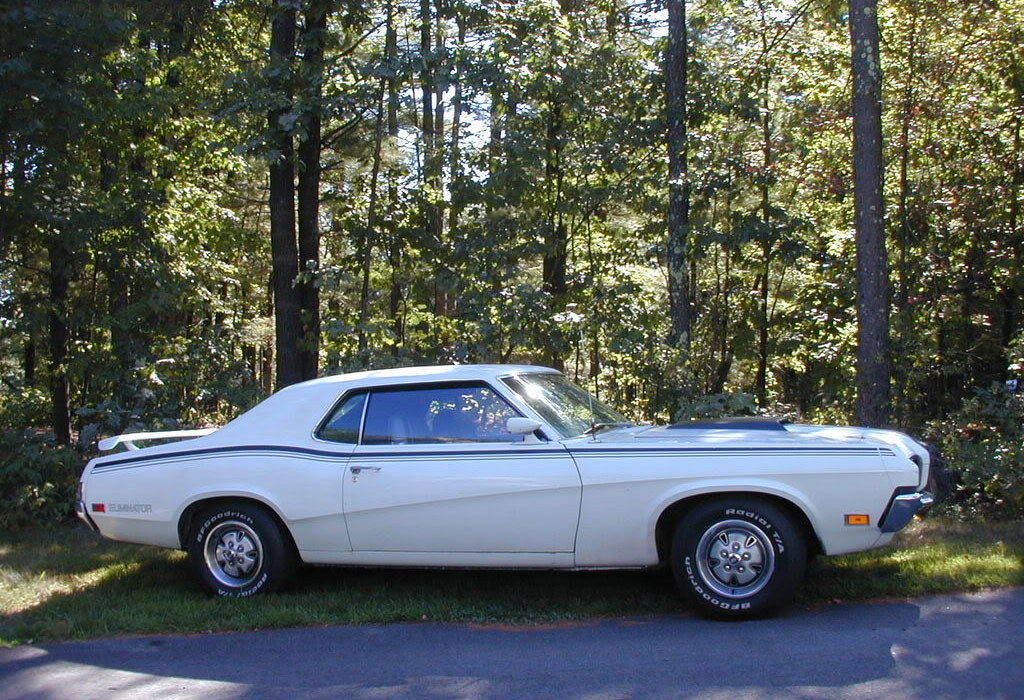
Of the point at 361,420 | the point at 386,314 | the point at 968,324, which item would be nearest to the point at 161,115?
the point at 386,314

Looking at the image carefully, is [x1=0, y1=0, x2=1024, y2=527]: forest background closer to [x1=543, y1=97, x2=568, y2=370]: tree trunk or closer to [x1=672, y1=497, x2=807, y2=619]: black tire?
[x1=543, y1=97, x2=568, y2=370]: tree trunk

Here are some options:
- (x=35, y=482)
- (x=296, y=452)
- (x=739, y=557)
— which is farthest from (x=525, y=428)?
(x=35, y=482)

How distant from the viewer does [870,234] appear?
1080cm

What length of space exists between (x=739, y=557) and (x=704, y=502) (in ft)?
1.28

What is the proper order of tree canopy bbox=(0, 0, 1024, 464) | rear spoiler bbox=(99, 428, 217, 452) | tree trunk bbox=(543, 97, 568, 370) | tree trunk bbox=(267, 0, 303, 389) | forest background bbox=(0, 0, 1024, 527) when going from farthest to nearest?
tree trunk bbox=(267, 0, 303, 389)
tree trunk bbox=(543, 97, 568, 370)
tree canopy bbox=(0, 0, 1024, 464)
forest background bbox=(0, 0, 1024, 527)
rear spoiler bbox=(99, 428, 217, 452)

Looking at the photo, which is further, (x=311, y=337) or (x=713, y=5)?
(x=713, y=5)

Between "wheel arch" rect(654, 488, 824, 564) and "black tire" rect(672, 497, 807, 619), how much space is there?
4 centimetres

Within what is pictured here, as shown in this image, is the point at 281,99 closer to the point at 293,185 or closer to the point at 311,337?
the point at 293,185

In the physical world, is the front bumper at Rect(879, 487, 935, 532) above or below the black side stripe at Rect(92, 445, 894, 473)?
below

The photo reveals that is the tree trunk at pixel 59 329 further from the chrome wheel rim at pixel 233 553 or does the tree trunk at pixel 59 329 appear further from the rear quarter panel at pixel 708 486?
the rear quarter panel at pixel 708 486

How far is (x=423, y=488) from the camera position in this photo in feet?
20.9

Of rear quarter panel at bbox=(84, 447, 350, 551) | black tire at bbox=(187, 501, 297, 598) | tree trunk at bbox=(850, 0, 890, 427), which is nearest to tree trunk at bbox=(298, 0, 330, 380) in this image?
rear quarter panel at bbox=(84, 447, 350, 551)

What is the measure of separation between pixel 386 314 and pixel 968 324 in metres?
9.51

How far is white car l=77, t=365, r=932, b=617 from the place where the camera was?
585cm
